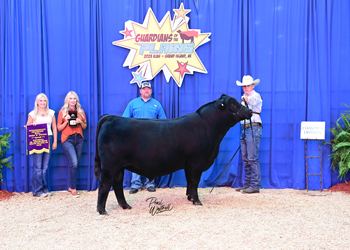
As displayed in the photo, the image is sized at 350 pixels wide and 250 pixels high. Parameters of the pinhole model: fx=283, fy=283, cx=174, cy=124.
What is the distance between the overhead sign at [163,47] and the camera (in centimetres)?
504

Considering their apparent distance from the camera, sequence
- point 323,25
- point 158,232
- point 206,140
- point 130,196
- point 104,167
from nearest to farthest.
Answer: point 158,232, point 104,167, point 206,140, point 130,196, point 323,25

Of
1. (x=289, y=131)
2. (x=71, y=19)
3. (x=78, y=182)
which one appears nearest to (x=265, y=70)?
(x=289, y=131)

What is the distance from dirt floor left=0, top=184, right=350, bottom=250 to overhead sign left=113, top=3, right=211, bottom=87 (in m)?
2.14

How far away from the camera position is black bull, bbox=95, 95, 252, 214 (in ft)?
11.4

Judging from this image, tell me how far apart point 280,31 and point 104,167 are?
3858 millimetres

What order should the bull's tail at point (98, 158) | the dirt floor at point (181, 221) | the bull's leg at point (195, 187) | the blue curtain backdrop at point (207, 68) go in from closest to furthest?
the dirt floor at point (181, 221)
the bull's tail at point (98, 158)
the bull's leg at point (195, 187)
the blue curtain backdrop at point (207, 68)

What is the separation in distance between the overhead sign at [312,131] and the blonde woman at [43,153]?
163 inches

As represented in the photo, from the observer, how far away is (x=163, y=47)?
509 centimetres

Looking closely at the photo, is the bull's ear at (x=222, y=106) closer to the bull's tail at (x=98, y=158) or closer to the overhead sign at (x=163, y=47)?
the overhead sign at (x=163, y=47)

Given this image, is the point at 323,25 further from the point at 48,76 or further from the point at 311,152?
the point at 48,76

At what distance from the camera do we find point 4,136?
4652 millimetres

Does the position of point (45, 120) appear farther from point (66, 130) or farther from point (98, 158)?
point (98, 158)
